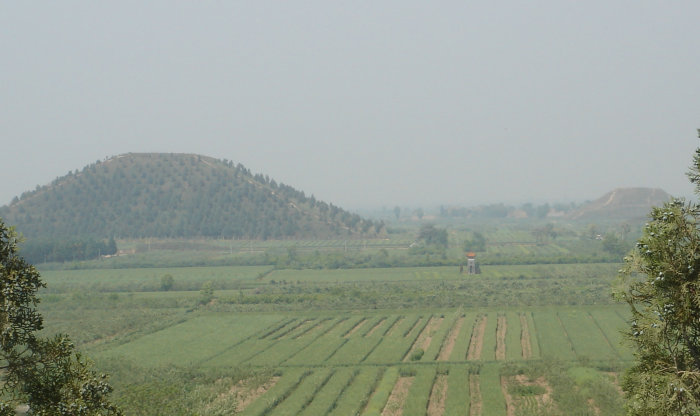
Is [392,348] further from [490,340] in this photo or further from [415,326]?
[415,326]

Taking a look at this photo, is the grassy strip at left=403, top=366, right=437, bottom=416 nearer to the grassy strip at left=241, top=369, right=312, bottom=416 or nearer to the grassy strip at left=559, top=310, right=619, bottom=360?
the grassy strip at left=241, top=369, right=312, bottom=416

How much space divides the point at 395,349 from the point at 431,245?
4039 inches

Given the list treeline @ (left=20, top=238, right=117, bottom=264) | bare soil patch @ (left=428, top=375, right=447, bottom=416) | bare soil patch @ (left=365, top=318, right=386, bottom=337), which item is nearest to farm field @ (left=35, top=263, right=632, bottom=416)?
bare soil patch @ (left=428, top=375, right=447, bottom=416)

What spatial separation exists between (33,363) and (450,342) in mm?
44703

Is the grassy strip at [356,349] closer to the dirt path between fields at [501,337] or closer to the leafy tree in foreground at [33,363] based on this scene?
the dirt path between fields at [501,337]

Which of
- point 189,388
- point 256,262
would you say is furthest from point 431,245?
point 189,388

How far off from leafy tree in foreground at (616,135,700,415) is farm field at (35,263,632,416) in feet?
75.1

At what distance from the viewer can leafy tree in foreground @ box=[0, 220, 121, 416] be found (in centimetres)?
1434

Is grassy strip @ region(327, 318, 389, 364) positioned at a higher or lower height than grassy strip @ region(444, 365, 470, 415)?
higher

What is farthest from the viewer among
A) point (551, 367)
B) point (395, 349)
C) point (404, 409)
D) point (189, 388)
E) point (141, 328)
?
point (141, 328)

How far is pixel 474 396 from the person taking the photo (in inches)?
1540

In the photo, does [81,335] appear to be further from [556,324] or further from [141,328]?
[556,324]

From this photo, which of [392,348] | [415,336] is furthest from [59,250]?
[392,348]

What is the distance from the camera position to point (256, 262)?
413 feet
